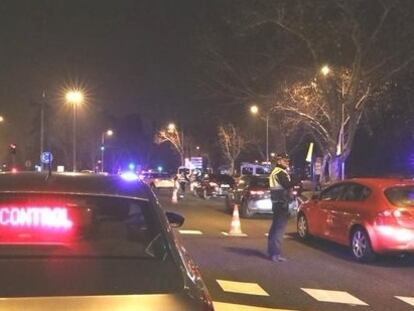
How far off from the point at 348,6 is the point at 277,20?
3.01m

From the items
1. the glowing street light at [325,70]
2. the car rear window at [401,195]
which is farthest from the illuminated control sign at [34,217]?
the glowing street light at [325,70]

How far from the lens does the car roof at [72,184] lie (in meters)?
4.34

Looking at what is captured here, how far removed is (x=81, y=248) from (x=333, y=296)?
5.55 metres

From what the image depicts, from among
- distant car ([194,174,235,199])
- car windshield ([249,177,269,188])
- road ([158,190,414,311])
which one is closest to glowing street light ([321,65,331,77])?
distant car ([194,174,235,199])

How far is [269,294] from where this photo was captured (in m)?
9.20

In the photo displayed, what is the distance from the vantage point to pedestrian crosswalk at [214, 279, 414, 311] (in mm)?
8320

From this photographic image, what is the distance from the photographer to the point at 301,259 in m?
12.7

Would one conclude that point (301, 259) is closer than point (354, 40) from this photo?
Yes

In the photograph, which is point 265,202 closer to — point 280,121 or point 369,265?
point 369,265

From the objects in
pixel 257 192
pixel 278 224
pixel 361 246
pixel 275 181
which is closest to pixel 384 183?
pixel 361 246

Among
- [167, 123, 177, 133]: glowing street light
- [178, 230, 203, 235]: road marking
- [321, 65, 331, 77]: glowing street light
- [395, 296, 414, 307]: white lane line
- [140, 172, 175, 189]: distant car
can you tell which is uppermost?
[167, 123, 177, 133]: glowing street light

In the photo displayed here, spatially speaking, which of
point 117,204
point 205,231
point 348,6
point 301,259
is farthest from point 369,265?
point 348,6

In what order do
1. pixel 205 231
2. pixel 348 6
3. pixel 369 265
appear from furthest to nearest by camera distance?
pixel 348 6
pixel 205 231
pixel 369 265

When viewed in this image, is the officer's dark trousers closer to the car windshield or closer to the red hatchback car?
the red hatchback car
